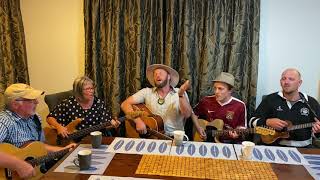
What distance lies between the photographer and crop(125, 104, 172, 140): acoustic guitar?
2861 mm

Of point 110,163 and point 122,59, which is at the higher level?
point 122,59

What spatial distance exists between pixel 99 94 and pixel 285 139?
1.96 m

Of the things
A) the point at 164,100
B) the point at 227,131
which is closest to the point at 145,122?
the point at 164,100

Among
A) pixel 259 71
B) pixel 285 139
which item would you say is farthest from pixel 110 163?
pixel 259 71

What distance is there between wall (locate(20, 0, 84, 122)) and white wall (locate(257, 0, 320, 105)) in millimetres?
1994

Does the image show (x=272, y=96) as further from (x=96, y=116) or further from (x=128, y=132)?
(x=96, y=116)

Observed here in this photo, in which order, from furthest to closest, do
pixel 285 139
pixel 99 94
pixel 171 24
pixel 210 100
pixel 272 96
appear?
pixel 99 94
pixel 171 24
pixel 210 100
pixel 272 96
pixel 285 139

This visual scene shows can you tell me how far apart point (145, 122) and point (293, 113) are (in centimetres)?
129

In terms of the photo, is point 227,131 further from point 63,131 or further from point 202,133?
point 63,131

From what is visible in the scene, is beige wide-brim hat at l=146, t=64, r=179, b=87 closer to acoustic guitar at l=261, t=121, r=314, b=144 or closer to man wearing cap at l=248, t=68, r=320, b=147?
man wearing cap at l=248, t=68, r=320, b=147

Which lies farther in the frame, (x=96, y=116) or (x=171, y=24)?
(x=171, y=24)

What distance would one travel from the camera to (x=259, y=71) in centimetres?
341

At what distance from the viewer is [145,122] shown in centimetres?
295

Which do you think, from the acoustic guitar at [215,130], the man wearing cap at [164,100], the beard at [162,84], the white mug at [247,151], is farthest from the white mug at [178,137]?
the beard at [162,84]
